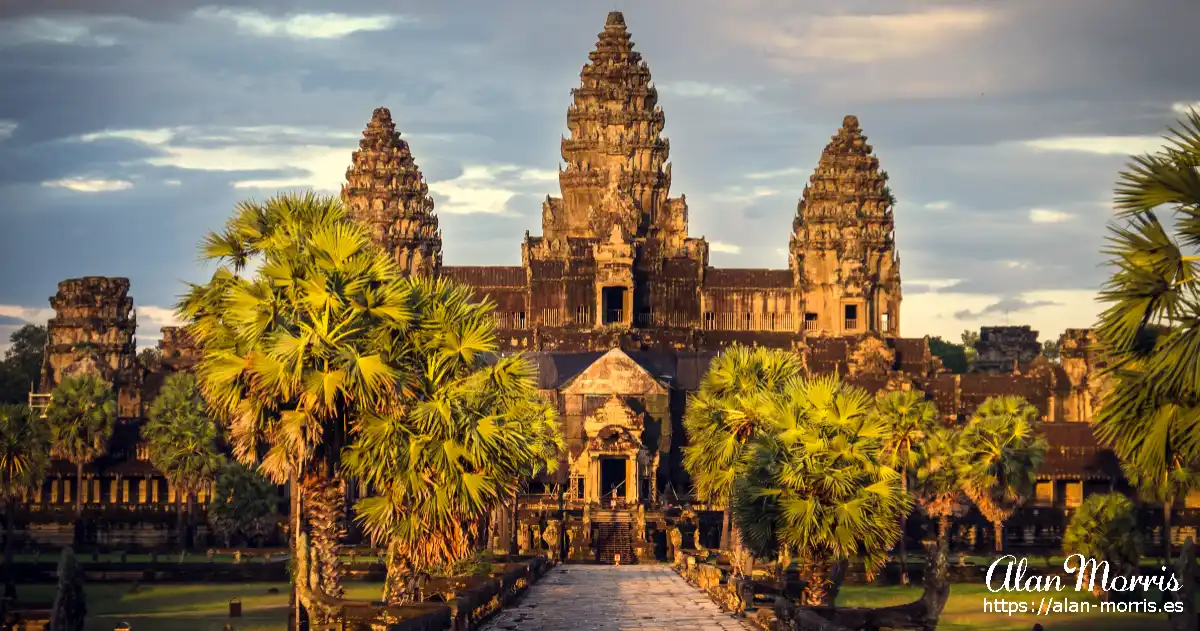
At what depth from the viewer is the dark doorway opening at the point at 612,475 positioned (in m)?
134

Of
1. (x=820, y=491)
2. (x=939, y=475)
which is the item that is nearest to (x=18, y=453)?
(x=939, y=475)

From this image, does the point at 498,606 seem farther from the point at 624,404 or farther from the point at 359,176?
the point at 359,176

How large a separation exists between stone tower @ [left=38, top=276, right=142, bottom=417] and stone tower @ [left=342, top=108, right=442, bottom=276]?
2245 cm

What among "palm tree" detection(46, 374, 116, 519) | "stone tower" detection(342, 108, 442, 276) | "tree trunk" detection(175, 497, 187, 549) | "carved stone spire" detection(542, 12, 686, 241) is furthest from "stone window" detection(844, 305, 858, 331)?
"tree trunk" detection(175, 497, 187, 549)

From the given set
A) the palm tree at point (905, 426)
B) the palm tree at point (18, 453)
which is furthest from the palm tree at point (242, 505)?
the palm tree at point (905, 426)

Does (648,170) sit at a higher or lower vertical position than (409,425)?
higher

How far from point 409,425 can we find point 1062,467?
96.3 metres

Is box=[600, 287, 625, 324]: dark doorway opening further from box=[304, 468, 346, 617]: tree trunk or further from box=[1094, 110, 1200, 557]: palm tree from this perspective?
box=[1094, 110, 1200, 557]: palm tree

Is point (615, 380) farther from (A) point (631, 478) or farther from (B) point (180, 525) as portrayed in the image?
(B) point (180, 525)

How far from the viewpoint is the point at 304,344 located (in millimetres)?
45094

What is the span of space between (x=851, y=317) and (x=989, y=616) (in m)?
100

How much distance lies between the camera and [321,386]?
4559 cm

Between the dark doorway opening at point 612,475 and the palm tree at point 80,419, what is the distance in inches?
1224

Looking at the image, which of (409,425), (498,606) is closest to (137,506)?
(498,606)
